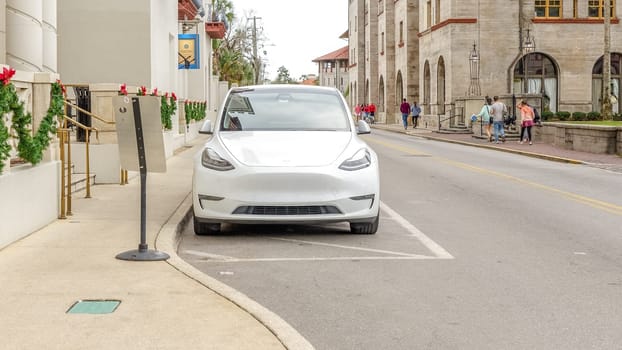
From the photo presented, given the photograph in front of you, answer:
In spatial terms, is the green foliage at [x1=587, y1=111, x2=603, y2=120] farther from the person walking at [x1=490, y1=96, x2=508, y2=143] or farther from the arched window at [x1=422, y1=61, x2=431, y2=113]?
the person walking at [x1=490, y1=96, x2=508, y2=143]

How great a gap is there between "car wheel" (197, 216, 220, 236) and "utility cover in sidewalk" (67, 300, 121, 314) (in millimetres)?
3582

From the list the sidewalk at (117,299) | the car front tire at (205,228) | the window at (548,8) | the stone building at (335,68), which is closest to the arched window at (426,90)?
the window at (548,8)

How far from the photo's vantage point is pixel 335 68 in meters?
154

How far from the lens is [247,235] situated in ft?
33.1

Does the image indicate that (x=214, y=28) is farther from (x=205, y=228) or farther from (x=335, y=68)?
(x=335, y=68)

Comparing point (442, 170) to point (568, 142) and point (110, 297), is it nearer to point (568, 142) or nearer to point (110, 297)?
point (568, 142)

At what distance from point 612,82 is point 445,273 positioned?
1809 inches

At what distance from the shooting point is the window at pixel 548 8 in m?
50.5

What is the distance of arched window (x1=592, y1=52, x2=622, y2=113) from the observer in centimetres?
5038

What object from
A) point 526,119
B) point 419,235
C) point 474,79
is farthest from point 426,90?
point 419,235

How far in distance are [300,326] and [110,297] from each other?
1477 mm

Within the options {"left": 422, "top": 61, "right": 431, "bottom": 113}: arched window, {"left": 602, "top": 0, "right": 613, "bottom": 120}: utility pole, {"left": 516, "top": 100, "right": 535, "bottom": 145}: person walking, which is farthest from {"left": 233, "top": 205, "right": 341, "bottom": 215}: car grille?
{"left": 422, "top": 61, "right": 431, "bottom": 113}: arched window

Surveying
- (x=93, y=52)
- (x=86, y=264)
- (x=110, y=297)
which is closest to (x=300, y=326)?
(x=110, y=297)

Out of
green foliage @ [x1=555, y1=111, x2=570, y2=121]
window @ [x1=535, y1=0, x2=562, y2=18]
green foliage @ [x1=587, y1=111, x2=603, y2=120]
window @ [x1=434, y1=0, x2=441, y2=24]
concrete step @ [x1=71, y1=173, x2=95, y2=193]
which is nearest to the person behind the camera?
concrete step @ [x1=71, y1=173, x2=95, y2=193]
